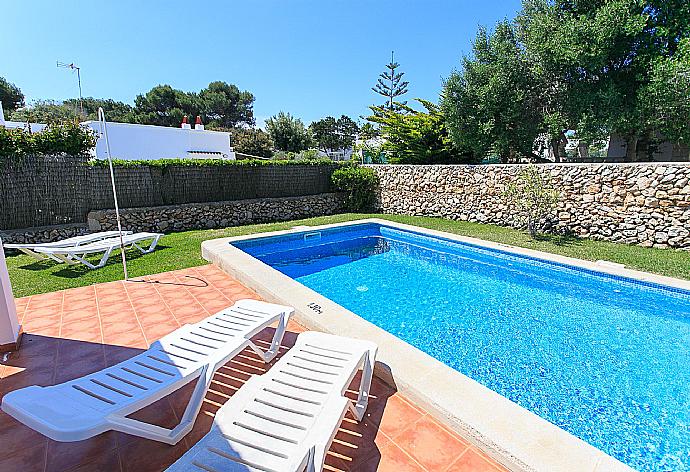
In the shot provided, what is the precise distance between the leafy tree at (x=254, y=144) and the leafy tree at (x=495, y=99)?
20.2 m

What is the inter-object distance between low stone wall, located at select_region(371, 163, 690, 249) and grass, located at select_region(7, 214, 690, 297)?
444 mm

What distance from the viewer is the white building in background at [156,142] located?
18.4 m

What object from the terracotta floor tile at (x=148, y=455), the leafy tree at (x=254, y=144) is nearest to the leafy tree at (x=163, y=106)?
the leafy tree at (x=254, y=144)

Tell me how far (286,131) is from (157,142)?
12516 mm

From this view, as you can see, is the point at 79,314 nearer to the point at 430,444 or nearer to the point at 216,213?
the point at 430,444

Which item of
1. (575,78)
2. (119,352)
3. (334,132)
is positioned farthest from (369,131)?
(119,352)

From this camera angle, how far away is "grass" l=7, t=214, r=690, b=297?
5.93 metres

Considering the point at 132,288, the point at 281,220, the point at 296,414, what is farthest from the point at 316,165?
the point at 296,414

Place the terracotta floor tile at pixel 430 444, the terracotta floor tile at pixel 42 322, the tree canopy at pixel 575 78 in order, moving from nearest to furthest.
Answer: the terracotta floor tile at pixel 430 444
the terracotta floor tile at pixel 42 322
the tree canopy at pixel 575 78

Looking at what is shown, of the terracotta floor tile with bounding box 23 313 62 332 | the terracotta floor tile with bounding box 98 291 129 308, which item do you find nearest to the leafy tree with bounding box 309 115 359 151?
the terracotta floor tile with bounding box 98 291 129 308

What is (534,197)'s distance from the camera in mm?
9500

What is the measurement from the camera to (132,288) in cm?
545

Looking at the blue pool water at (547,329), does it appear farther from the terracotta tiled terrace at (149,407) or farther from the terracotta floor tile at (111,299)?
the terracotta floor tile at (111,299)

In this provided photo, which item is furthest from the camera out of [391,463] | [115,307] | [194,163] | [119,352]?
[194,163]
